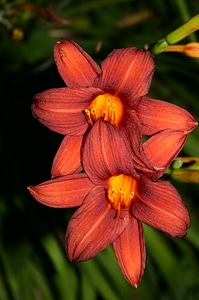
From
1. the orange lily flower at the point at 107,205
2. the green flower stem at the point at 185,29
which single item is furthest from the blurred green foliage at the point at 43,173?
the orange lily flower at the point at 107,205

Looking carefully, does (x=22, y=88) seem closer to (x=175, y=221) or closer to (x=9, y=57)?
(x=9, y=57)

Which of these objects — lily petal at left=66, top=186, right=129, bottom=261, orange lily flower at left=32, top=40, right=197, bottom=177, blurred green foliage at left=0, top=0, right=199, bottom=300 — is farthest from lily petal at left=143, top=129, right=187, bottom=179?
blurred green foliage at left=0, top=0, right=199, bottom=300

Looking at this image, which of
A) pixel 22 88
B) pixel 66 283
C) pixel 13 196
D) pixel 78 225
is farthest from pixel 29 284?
pixel 78 225

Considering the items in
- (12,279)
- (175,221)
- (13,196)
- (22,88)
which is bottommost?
(12,279)

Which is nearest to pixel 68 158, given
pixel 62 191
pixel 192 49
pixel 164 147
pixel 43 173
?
pixel 62 191

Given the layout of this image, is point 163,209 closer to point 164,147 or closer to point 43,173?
point 164,147

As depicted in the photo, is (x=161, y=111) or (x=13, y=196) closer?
(x=161, y=111)

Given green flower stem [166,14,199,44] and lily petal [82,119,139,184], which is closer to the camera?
lily petal [82,119,139,184]

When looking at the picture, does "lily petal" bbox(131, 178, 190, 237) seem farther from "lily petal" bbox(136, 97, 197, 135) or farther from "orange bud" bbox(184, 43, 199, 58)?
"orange bud" bbox(184, 43, 199, 58)
